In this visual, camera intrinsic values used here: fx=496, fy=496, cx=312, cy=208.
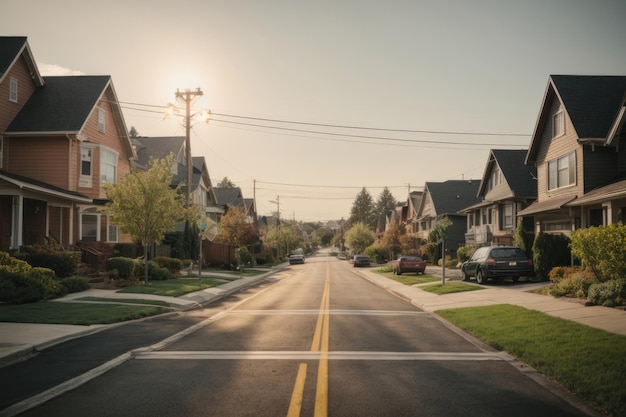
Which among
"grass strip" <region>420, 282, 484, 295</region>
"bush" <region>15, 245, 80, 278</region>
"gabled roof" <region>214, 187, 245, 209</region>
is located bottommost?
"grass strip" <region>420, 282, 484, 295</region>

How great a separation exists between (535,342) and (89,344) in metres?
8.79

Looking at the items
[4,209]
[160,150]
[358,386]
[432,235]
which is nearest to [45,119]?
[4,209]

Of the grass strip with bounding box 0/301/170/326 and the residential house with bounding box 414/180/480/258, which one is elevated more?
the residential house with bounding box 414/180/480/258

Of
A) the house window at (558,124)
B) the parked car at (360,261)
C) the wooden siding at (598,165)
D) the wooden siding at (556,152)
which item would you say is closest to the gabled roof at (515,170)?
the wooden siding at (556,152)

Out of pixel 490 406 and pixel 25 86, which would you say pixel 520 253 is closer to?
pixel 490 406

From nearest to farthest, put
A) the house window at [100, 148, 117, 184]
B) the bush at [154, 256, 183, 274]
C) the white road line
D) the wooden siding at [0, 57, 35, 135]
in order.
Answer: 1. the white road line
2. the wooden siding at [0, 57, 35, 135]
3. the house window at [100, 148, 117, 184]
4. the bush at [154, 256, 183, 274]

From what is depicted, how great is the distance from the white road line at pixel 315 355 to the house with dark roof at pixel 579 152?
1438cm

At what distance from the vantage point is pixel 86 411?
5812mm

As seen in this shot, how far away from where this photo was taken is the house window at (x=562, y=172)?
1002 inches

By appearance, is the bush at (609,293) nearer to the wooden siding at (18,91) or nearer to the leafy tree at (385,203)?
the wooden siding at (18,91)

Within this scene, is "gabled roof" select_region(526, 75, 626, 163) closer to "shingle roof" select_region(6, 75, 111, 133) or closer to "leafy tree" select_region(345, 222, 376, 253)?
"shingle roof" select_region(6, 75, 111, 133)

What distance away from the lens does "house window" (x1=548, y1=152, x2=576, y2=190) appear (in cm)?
2545

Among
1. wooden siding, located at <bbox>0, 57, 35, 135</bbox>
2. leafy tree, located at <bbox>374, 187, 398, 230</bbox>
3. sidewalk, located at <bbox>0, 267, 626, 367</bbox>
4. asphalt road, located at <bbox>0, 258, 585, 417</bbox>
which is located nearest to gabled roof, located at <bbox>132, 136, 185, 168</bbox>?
wooden siding, located at <bbox>0, 57, 35, 135</bbox>

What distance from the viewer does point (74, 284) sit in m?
19.7
